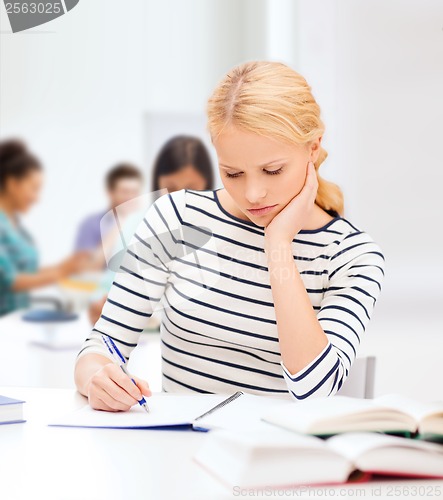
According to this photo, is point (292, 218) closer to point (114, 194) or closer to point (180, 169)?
point (180, 169)

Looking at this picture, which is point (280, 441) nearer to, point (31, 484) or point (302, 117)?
point (31, 484)

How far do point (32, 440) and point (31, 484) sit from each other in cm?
20

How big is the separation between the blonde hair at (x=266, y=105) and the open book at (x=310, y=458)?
64cm

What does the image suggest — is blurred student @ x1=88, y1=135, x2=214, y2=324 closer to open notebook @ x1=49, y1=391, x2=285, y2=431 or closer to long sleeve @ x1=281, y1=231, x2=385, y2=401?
long sleeve @ x1=281, y1=231, x2=385, y2=401

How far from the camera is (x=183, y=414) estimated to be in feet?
3.76

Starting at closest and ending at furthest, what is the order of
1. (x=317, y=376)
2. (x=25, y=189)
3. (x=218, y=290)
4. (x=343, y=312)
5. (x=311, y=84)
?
(x=317, y=376) < (x=343, y=312) < (x=218, y=290) < (x=311, y=84) < (x=25, y=189)

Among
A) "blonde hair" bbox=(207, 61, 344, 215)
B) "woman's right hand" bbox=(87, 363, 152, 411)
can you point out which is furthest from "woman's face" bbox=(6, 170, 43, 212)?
"woman's right hand" bbox=(87, 363, 152, 411)

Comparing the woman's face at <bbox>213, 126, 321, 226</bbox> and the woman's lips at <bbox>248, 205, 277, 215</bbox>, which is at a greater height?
the woman's face at <bbox>213, 126, 321, 226</bbox>

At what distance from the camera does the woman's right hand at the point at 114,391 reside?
3.82 feet

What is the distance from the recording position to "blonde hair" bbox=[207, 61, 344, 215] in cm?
134

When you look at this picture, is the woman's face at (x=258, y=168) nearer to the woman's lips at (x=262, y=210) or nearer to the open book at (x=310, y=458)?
the woman's lips at (x=262, y=210)

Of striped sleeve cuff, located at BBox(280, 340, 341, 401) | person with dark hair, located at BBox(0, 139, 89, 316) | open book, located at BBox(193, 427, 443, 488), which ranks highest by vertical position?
open book, located at BBox(193, 427, 443, 488)

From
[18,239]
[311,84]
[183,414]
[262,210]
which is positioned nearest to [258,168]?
[262,210]

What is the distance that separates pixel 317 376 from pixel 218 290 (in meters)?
0.31
